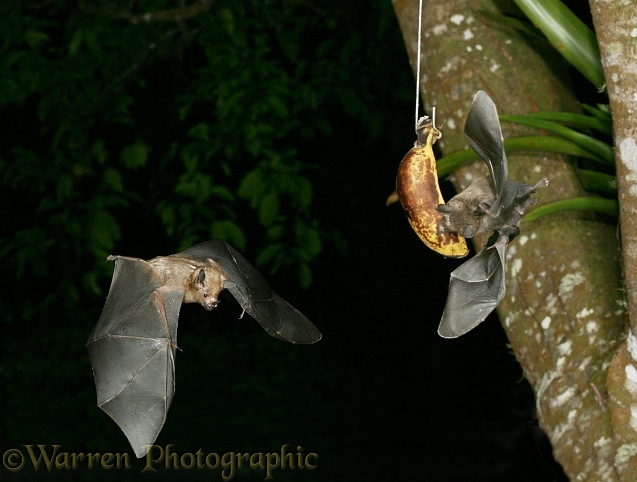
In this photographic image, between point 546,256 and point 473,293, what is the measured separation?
1.57 feet

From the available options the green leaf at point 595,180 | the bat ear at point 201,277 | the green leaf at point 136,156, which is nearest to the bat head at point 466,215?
the bat ear at point 201,277

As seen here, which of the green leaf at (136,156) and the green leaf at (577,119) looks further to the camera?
the green leaf at (136,156)

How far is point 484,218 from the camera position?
1.67 ft

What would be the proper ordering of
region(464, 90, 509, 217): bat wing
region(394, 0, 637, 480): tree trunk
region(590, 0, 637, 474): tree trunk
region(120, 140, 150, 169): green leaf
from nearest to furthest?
region(464, 90, 509, 217): bat wing, region(590, 0, 637, 474): tree trunk, region(394, 0, 637, 480): tree trunk, region(120, 140, 150, 169): green leaf

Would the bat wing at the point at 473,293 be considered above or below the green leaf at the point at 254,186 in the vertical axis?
above

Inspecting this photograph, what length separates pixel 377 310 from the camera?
2584mm

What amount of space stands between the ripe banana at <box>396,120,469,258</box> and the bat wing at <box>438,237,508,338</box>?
4cm

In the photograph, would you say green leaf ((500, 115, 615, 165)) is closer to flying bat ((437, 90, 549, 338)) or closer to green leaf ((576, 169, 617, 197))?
green leaf ((576, 169, 617, 197))

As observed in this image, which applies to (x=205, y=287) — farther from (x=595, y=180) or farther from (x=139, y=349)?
(x=595, y=180)

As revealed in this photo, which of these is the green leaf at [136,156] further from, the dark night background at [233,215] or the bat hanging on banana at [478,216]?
the bat hanging on banana at [478,216]

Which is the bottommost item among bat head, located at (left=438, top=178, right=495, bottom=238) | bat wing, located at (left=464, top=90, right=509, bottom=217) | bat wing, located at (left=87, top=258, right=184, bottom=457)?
bat wing, located at (left=87, top=258, right=184, bottom=457)

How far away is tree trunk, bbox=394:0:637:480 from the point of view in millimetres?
895

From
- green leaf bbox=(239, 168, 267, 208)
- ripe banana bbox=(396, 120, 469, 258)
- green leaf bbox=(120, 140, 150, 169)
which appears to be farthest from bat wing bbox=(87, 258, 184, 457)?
green leaf bbox=(120, 140, 150, 169)

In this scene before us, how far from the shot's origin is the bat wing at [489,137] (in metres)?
0.44
